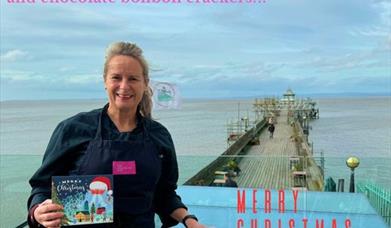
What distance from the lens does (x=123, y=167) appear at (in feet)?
4.10

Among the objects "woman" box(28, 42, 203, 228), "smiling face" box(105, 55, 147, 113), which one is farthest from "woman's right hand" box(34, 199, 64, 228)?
"smiling face" box(105, 55, 147, 113)

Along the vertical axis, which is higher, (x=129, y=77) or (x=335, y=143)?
(x=129, y=77)

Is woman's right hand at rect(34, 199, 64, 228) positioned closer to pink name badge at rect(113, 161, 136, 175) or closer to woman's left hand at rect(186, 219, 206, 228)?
pink name badge at rect(113, 161, 136, 175)

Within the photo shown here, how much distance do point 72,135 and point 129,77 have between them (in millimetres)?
205

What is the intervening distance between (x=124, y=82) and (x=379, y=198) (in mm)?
3536

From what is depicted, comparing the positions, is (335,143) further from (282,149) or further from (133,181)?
(133,181)

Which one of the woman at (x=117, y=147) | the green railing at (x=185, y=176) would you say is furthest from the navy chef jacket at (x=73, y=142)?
the green railing at (x=185, y=176)

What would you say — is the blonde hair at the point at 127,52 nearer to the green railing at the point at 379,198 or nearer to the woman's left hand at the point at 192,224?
the woman's left hand at the point at 192,224

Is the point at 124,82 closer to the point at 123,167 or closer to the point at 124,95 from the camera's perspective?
the point at 124,95

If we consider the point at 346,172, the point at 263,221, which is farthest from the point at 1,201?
the point at 346,172

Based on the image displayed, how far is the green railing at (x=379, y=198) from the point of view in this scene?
3.87 metres

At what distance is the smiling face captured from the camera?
127cm

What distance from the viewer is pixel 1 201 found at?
3654 mm

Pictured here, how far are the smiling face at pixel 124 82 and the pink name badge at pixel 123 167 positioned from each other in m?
0.14
